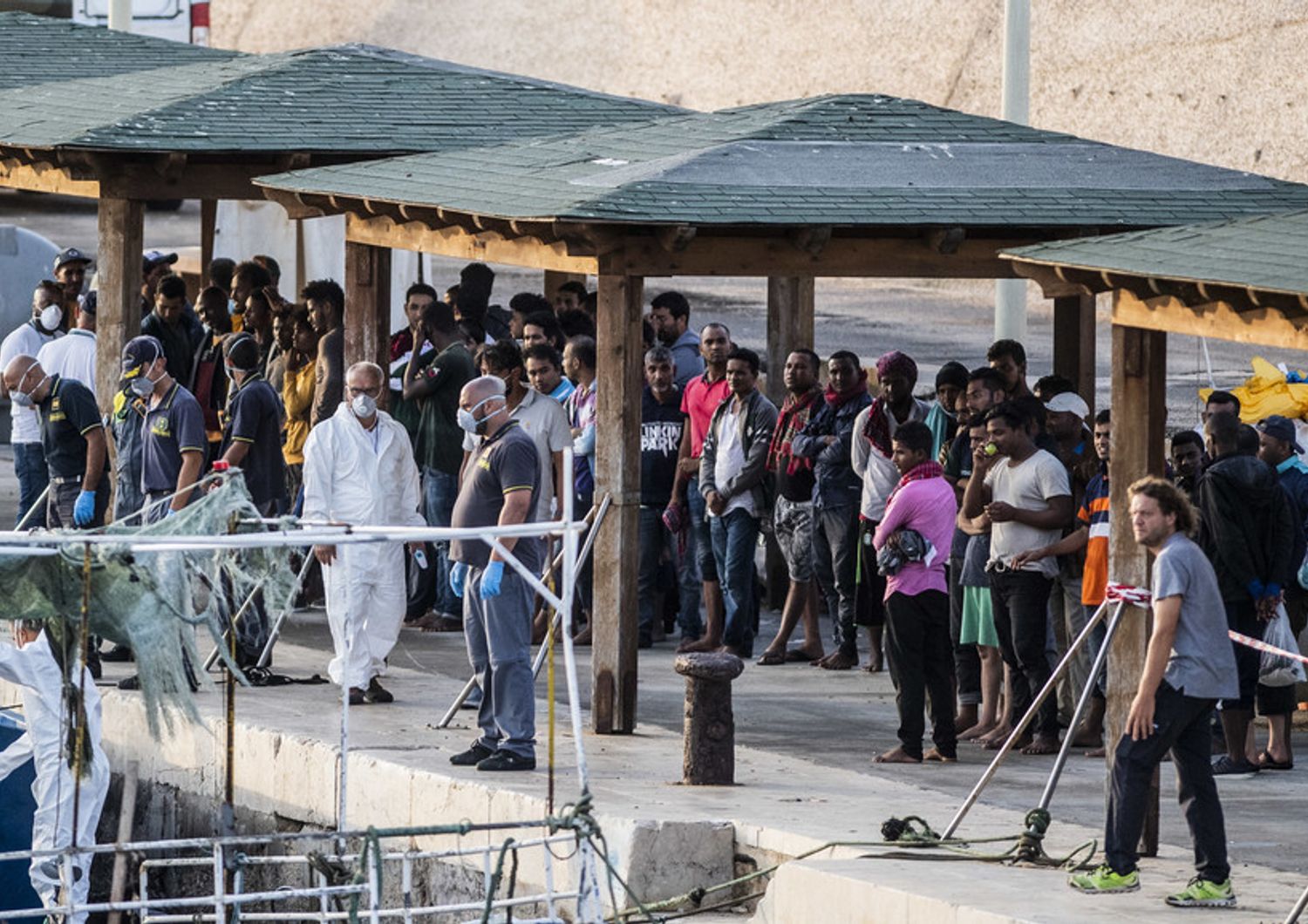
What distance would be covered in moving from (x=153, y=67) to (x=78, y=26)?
8.06ft

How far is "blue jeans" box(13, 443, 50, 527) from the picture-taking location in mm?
15867

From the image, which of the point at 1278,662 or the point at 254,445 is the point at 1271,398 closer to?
the point at 1278,662

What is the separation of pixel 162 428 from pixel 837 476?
3.71m

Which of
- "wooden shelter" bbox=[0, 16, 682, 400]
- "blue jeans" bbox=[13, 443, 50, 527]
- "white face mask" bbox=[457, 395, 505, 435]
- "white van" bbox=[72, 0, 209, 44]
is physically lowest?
"blue jeans" bbox=[13, 443, 50, 527]

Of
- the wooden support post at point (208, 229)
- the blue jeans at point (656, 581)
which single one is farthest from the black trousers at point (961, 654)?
the wooden support post at point (208, 229)

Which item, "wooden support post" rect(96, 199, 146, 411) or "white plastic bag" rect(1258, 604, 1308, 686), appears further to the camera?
"wooden support post" rect(96, 199, 146, 411)

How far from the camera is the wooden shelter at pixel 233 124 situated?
15344 millimetres

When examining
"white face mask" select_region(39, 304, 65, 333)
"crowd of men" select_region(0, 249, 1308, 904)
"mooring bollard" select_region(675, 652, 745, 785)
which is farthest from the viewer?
"white face mask" select_region(39, 304, 65, 333)

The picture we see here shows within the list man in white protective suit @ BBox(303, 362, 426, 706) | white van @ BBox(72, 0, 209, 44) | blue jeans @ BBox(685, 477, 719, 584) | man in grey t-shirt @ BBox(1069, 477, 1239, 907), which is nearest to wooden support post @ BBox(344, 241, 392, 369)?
man in white protective suit @ BBox(303, 362, 426, 706)

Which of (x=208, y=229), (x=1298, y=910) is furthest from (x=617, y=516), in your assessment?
(x=208, y=229)

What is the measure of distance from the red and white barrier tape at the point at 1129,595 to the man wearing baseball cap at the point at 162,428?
214 inches

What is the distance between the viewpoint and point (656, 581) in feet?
50.1

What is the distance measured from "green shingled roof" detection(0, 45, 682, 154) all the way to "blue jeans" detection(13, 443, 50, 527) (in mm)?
1931

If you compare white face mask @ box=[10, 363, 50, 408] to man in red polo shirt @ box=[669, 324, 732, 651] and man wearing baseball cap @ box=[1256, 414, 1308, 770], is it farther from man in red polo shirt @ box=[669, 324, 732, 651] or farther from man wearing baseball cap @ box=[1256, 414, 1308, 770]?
man wearing baseball cap @ box=[1256, 414, 1308, 770]
